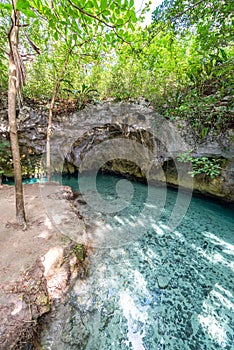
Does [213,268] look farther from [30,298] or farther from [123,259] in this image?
[30,298]

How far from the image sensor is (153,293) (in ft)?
6.29

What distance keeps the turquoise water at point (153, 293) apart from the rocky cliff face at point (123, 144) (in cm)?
181

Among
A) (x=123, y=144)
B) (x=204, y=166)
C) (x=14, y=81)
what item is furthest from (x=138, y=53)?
(x=123, y=144)

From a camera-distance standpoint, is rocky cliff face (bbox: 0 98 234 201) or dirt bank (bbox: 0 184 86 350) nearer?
dirt bank (bbox: 0 184 86 350)

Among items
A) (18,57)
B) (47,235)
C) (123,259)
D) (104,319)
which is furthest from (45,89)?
(104,319)

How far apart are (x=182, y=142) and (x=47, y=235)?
4.41m

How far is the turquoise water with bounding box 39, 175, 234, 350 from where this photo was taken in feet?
4.79

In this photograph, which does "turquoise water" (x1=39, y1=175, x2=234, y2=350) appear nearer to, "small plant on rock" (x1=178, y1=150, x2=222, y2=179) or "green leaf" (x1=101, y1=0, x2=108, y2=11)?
"small plant on rock" (x1=178, y1=150, x2=222, y2=179)

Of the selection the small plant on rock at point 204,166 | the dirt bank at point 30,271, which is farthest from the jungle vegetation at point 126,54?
the small plant on rock at point 204,166

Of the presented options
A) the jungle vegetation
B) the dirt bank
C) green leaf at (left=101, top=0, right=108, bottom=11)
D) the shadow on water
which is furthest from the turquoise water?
green leaf at (left=101, top=0, right=108, bottom=11)

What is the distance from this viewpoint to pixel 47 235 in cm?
242

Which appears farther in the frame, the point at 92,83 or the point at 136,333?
the point at 92,83

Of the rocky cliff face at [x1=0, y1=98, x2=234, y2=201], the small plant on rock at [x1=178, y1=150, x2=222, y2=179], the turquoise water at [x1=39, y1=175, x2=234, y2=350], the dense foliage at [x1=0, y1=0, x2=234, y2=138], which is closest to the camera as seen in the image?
the dense foliage at [x1=0, y1=0, x2=234, y2=138]

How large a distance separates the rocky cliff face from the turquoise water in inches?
71.1
